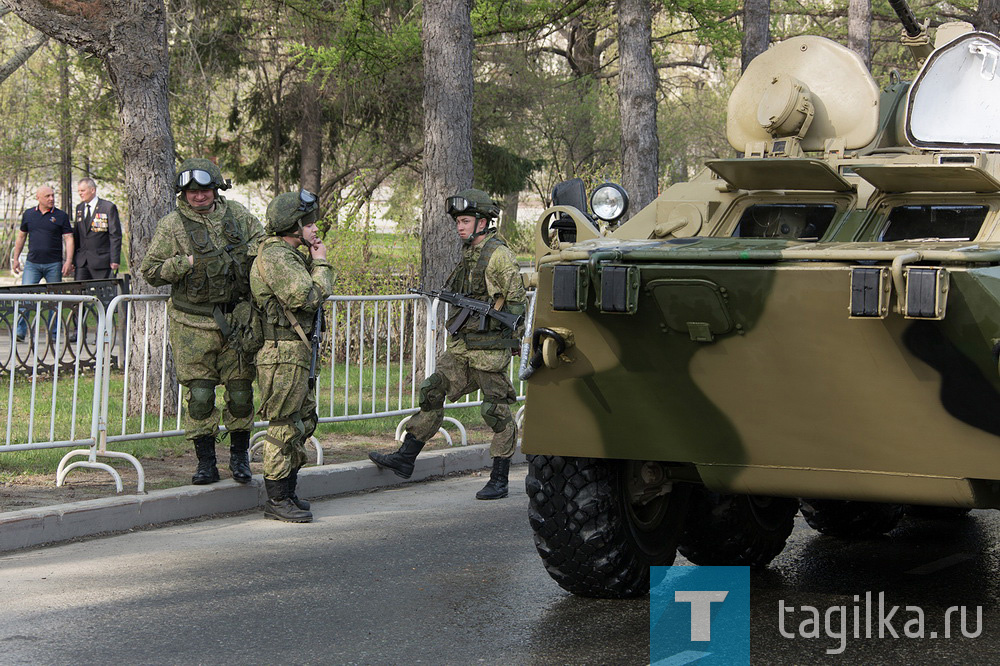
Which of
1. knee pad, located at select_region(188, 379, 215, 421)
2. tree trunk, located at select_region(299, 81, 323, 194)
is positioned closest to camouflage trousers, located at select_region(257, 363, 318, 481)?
knee pad, located at select_region(188, 379, 215, 421)

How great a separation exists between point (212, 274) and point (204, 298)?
5.8 inches

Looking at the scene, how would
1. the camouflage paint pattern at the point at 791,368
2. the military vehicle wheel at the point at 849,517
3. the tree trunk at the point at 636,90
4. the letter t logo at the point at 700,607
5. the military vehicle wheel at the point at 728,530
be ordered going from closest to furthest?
the camouflage paint pattern at the point at 791,368 → the letter t logo at the point at 700,607 → the military vehicle wheel at the point at 728,530 → the military vehicle wheel at the point at 849,517 → the tree trunk at the point at 636,90

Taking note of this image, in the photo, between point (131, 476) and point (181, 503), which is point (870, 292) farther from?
point (131, 476)

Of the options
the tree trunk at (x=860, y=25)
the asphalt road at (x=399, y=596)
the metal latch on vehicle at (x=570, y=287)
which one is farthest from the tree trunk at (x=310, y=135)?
the metal latch on vehicle at (x=570, y=287)

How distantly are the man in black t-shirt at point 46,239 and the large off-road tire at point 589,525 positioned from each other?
400 inches

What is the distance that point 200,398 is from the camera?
23.6 feet

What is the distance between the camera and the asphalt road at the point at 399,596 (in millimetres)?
4645

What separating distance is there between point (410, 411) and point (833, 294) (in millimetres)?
5605

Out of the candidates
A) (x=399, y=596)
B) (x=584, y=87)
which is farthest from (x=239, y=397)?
(x=584, y=87)

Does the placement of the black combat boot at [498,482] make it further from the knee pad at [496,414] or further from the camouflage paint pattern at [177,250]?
the camouflage paint pattern at [177,250]

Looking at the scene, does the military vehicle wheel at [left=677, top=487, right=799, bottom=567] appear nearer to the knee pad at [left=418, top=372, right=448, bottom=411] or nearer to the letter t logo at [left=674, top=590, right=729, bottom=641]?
the letter t logo at [left=674, top=590, right=729, bottom=641]

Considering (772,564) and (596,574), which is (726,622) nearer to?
(596,574)

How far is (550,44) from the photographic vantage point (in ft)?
96.8

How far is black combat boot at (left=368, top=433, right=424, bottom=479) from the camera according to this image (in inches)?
315
